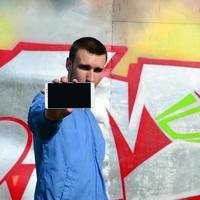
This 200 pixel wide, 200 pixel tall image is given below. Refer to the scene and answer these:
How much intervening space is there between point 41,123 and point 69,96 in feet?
0.55

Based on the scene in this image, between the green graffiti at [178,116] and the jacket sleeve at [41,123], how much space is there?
1603mm

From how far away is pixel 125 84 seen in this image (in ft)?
11.0

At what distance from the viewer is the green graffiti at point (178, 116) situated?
3.38m

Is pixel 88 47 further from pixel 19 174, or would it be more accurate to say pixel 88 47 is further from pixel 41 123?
pixel 19 174

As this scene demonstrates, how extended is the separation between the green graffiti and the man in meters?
1.33

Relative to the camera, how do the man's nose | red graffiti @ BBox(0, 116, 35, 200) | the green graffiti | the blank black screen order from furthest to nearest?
the green graffiti < red graffiti @ BBox(0, 116, 35, 200) < the man's nose < the blank black screen

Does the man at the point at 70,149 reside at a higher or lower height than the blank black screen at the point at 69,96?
lower

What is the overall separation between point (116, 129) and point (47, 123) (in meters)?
1.56

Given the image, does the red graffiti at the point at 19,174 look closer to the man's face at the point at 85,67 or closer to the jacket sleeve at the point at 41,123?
the man's face at the point at 85,67

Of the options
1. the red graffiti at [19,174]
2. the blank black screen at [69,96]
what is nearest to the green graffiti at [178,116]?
the red graffiti at [19,174]

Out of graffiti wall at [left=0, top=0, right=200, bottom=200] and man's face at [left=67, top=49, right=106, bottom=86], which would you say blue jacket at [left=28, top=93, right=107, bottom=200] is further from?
graffiti wall at [left=0, top=0, right=200, bottom=200]

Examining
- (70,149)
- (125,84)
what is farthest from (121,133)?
(70,149)

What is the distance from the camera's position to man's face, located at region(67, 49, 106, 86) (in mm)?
2027

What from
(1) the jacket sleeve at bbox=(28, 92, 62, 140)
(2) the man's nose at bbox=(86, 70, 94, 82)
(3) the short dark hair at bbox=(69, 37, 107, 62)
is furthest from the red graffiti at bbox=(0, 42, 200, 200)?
(1) the jacket sleeve at bbox=(28, 92, 62, 140)
